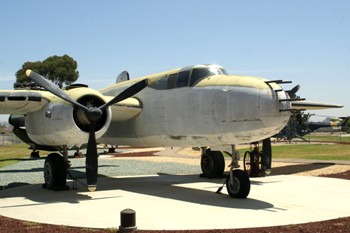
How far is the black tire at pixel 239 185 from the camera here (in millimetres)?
11016

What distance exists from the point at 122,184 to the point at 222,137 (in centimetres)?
555

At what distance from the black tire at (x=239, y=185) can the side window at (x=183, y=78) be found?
10.2 feet

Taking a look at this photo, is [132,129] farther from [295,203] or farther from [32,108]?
[295,203]

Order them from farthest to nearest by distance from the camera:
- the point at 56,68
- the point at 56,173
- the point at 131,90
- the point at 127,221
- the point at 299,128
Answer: the point at 56,68, the point at 299,128, the point at 56,173, the point at 131,90, the point at 127,221

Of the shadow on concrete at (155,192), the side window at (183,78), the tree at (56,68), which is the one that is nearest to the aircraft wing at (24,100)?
the side window at (183,78)

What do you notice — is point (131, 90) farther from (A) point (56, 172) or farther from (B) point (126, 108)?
(A) point (56, 172)

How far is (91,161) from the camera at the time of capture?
1155 centimetres

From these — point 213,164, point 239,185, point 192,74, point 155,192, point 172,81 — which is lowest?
point 155,192

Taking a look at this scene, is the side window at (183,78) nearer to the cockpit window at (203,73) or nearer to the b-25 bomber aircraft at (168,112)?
the b-25 bomber aircraft at (168,112)

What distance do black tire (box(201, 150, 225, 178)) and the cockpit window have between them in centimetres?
553

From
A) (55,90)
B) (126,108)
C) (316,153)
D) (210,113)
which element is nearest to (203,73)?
(210,113)

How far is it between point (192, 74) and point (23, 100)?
5.19 m

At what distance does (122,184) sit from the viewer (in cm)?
1511

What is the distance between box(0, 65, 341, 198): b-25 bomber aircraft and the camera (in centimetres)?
1023
